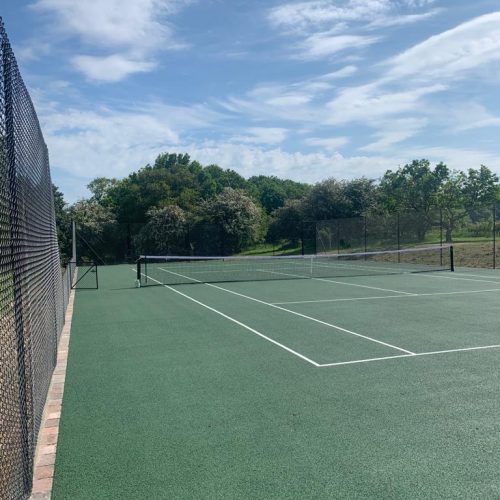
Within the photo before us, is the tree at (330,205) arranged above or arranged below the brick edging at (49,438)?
above

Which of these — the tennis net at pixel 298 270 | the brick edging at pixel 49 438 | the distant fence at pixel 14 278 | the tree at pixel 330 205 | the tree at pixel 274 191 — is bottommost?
the brick edging at pixel 49 438

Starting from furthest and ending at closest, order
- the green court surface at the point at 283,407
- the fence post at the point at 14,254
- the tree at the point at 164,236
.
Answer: the tree at the point at 164,236 → the green court surface at the point at 283,407 → the fence post at the point at 14,254

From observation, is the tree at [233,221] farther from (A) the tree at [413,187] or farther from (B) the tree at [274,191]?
(B) the tree at [274,191]

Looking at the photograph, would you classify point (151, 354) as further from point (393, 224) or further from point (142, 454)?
point (393, 224)

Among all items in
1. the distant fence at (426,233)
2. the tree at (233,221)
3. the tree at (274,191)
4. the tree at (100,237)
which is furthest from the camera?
the tree at (274,191)

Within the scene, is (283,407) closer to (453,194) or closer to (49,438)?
(49,438)

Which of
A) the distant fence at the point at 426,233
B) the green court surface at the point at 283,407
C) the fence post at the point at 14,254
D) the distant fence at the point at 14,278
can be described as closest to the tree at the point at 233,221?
the distant fence at the point at 426,233

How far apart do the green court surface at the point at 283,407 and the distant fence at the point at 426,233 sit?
1775 cm

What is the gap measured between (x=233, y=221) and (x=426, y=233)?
46.7ft

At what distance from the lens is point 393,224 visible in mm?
33406

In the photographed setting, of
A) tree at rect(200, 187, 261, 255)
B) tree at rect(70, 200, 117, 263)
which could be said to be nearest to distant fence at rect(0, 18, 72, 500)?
tree at rect(70, 200, 117, 263)

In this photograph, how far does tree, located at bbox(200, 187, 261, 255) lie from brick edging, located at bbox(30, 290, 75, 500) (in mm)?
31290

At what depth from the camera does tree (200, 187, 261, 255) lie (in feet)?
128

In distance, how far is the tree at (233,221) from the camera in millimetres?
39156
